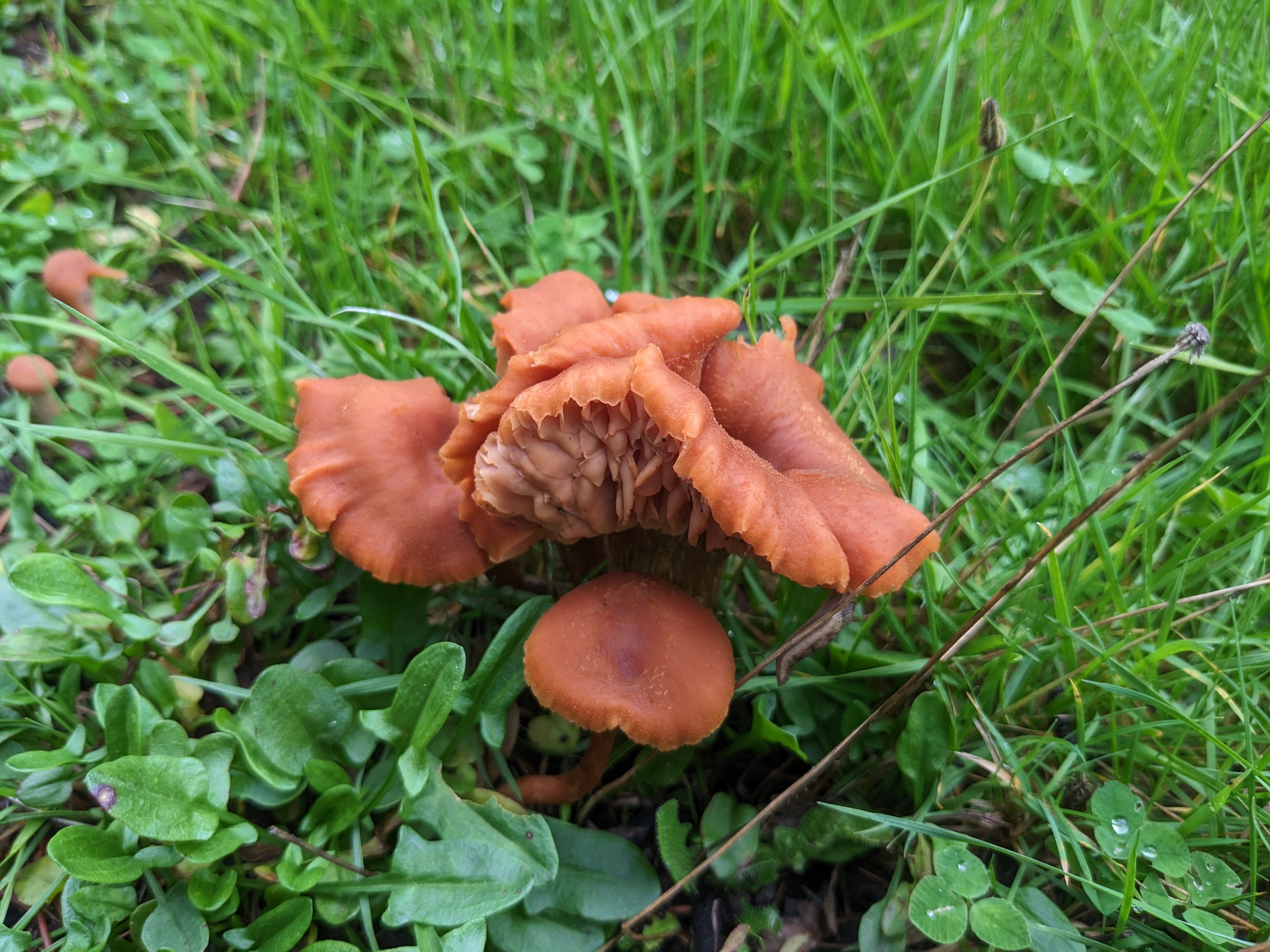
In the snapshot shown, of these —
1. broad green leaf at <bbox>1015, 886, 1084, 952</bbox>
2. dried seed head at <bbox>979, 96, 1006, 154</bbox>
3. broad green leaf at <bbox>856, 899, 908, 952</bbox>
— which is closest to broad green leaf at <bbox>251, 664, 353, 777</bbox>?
broad green leaf at <bbox>856, 899, 908, 952</bbox>

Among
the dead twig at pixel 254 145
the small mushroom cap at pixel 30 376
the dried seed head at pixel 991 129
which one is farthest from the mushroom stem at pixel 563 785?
the dead twig at pixel 254 145

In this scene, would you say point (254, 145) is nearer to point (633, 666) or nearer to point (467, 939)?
point (633, 666)

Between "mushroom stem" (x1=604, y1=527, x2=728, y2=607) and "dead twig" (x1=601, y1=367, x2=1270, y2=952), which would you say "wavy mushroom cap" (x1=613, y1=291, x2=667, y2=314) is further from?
"dead twig" (x1=601, y1=367, x2=1270, y2=952)

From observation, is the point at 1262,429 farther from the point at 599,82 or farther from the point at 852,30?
the point at 599,82

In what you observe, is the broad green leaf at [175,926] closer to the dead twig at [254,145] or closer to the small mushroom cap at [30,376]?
the small mushroom cap at [30,376]

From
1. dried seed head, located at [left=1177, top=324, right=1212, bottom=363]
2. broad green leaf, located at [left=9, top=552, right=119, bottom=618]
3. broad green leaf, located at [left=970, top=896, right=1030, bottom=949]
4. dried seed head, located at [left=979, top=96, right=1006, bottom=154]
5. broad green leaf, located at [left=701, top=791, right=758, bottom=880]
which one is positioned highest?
dried seed head, located at [left=979, top=96, right=1006, bottom=154]

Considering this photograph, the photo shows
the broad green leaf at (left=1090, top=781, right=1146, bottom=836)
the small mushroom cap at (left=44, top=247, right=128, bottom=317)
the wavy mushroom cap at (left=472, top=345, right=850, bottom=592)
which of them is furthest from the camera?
the small mushroom cap at (left=44, top=247, right=128, bottom=317)

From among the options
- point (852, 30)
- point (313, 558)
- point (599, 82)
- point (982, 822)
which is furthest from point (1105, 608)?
point (599, 82)
